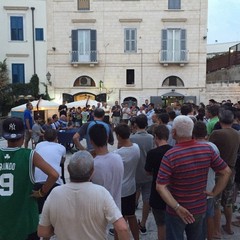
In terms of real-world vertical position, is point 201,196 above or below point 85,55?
below

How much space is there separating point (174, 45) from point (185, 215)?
23752mm

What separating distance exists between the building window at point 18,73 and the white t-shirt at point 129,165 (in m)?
22.8

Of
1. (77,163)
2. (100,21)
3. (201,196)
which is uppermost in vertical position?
(100,21)

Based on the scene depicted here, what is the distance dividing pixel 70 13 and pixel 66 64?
12.8 feet

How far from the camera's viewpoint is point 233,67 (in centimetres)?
2556

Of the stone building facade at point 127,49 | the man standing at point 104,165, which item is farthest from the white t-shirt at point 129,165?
the stone building facade at point 127,49

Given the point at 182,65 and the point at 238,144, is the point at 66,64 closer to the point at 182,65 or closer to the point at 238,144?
the point at 182,65

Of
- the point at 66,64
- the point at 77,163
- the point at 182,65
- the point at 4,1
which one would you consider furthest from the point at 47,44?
the point at 77,163

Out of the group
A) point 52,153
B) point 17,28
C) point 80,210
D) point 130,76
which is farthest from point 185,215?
point 17,28

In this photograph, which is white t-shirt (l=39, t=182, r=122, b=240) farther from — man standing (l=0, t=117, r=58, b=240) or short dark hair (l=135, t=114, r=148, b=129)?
short dark hair (l=135, t=114, r=148, b=129)

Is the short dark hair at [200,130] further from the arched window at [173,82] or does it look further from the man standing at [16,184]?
the arched window at [173,82]

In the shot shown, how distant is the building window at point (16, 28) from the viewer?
24956 mm

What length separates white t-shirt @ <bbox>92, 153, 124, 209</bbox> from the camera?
3321 millimetres

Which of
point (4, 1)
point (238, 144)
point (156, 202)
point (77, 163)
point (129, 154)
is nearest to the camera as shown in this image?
point (77, 163)
